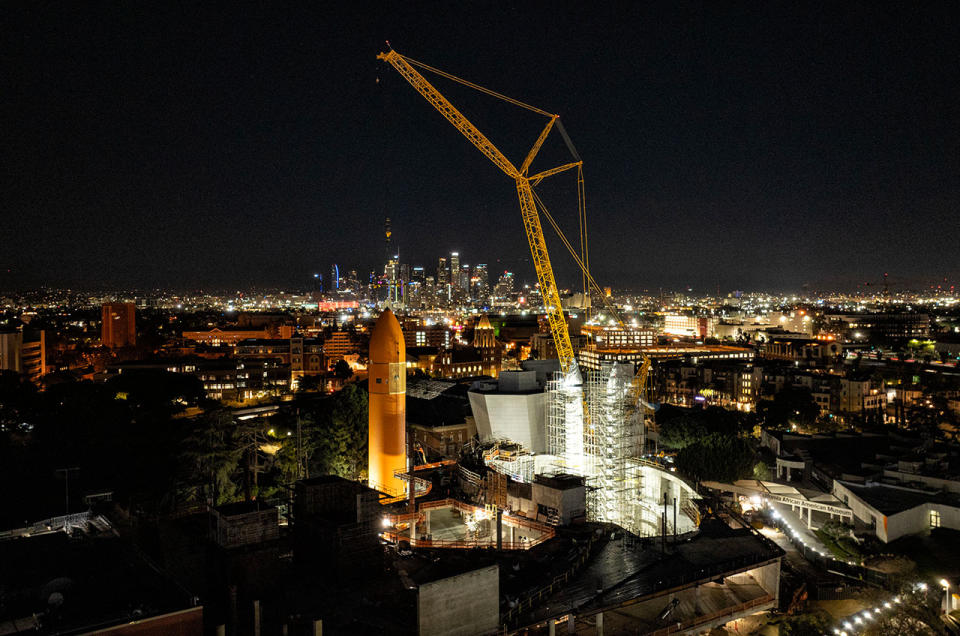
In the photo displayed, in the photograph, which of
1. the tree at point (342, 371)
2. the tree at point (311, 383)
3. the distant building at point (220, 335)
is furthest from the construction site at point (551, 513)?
the distant building at point (220, 335)

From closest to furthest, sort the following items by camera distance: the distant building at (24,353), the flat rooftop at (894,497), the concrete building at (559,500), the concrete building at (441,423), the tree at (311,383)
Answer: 1. the concrete building at (559,500)
2. the flat rooftop at (894,497)
3. the concrete building at (441,423)
4. the distant building at (24,353)
5. the tree at (311,383)

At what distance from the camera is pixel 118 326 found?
79.8 metres

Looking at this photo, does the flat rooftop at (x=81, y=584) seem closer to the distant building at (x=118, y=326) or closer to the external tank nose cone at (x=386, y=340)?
the external tank nose cone at (x=386, y=340)

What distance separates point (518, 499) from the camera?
22391 millimetres

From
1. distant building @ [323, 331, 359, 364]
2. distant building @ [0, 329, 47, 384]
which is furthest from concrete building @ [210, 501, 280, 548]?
distant building @ [323, 331, 359, 364]

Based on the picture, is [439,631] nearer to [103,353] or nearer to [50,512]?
[50,512]

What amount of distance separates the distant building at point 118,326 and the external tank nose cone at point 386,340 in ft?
216

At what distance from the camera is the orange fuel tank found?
25.6 metres

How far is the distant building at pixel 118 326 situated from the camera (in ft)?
260

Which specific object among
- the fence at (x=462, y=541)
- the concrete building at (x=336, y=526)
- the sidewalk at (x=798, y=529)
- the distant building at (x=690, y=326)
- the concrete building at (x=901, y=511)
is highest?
the distant building at (x=690, y=326)

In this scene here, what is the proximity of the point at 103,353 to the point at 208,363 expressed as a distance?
70.1 feet

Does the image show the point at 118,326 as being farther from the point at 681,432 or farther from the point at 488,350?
the point at 681,432

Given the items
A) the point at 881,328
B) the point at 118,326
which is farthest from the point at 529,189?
the point at 881,328

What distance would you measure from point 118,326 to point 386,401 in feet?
229
